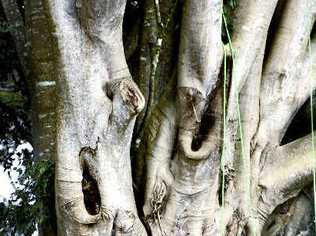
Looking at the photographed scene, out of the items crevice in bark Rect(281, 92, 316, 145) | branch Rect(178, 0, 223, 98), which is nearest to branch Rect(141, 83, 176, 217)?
branch Rect(178, 0, 223, 98)

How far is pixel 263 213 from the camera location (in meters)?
2.75

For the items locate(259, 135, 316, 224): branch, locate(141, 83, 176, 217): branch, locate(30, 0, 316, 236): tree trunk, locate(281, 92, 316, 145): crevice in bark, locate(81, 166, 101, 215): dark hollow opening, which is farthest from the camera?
locate(281, 92, 316, 145): crevice in bark

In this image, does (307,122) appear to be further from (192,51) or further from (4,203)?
(4,203)

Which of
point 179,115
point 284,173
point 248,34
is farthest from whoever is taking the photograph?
point 284,173

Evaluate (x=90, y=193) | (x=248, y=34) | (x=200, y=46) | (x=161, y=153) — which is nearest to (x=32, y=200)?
(x=90, y=193)

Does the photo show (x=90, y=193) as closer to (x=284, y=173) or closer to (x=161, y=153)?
(x=161, y=153)

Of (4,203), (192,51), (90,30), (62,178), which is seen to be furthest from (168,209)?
(4,203)

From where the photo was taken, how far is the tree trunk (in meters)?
2.13

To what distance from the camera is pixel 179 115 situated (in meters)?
2.36

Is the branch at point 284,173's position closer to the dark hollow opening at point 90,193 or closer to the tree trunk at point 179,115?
the tree trunk at point 179,115

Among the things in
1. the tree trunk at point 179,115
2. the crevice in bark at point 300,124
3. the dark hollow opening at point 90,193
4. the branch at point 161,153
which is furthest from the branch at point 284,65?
the dark hollow opening at point 90,193

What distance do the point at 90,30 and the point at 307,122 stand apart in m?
1.64

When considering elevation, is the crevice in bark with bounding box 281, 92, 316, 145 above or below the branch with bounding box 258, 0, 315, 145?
below

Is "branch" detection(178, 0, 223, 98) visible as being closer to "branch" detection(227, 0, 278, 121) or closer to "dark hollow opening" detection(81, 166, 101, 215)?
"branch" detection(227, 0, 278, 121)
